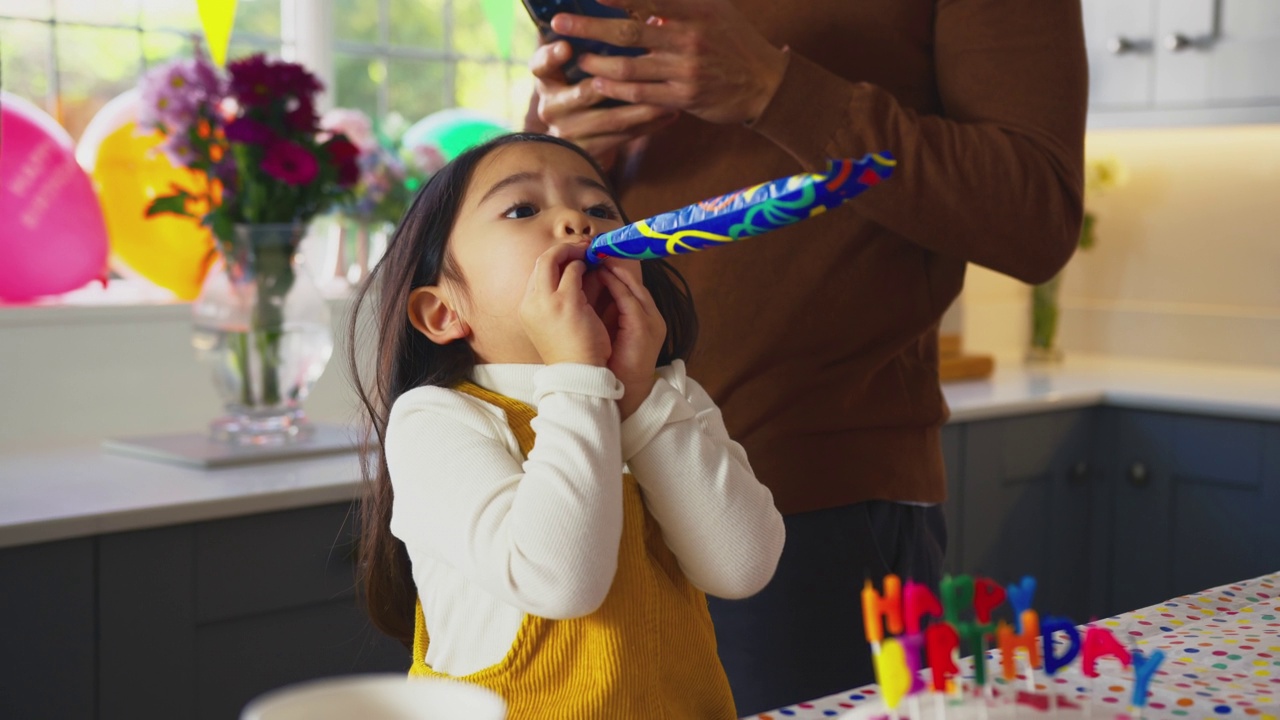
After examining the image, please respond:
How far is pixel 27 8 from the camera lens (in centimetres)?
229

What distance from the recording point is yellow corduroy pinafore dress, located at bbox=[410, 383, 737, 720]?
879 millimetres

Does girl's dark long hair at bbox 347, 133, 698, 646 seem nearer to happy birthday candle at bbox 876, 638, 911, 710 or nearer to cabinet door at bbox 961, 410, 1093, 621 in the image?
happy birthday candle at bbox 876, 638, 911, 710

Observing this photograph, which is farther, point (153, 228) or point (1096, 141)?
point (1096, 141)

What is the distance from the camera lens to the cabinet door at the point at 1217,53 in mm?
2648

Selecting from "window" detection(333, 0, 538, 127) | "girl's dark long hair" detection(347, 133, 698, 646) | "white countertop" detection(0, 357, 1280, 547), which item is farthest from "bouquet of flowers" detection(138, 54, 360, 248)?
"window" detection(333, 0, 538, 127)

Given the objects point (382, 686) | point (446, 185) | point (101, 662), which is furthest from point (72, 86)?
point (382, 686)

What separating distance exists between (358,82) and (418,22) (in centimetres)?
19

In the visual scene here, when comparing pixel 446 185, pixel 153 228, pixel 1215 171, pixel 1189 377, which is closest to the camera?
pixel 446 185

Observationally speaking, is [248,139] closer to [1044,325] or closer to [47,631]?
[47,631]

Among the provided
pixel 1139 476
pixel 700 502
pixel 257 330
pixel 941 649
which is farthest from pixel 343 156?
pixel 1139 476

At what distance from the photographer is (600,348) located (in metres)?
0.90

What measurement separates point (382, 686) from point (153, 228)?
1.90 metres

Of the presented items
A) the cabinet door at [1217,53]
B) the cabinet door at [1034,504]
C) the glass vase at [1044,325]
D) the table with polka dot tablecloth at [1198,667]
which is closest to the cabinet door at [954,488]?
the cabinet door at [1034,504]

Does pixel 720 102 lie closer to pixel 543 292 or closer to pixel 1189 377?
pixel 543 292
